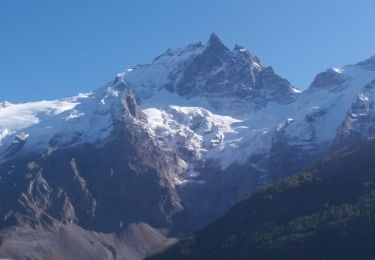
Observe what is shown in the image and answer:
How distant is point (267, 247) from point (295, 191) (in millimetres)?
26825

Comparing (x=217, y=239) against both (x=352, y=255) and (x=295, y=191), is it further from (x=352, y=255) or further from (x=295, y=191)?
(x=352, y=255)

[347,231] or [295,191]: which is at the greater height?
[295,191]

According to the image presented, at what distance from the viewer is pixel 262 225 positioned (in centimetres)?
18812

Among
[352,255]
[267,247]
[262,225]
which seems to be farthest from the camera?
[262,225]

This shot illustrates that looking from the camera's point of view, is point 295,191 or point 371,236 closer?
point 371,236

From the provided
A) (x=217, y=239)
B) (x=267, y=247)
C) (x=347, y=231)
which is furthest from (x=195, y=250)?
(x=347, y=231)

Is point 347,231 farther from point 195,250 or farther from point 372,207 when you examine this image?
point 195,250

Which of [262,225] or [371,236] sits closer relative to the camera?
[371,236]

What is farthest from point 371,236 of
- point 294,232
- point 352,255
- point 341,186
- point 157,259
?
point 157,259

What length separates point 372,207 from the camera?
574ft

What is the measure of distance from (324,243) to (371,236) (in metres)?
8.04

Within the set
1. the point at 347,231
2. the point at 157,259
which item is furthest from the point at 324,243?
the point at 157,259

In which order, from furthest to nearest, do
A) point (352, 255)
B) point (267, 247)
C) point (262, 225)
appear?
point (262, 225) < point (267, 247) < point (352, 255)

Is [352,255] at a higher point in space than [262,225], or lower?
lower
